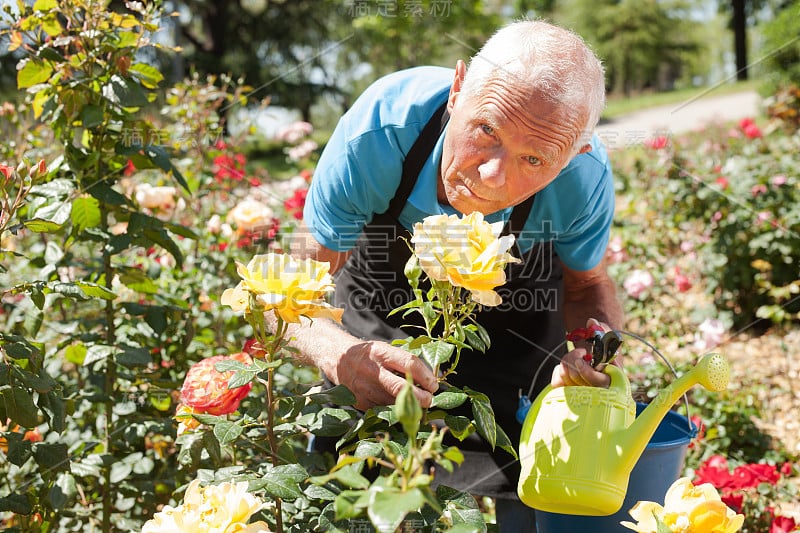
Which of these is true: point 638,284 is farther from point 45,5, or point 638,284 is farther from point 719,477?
point 45,5

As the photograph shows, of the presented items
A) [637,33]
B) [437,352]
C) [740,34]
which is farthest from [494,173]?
[637,33]

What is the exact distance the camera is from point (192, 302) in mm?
2199

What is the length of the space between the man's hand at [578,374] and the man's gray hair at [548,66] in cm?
40

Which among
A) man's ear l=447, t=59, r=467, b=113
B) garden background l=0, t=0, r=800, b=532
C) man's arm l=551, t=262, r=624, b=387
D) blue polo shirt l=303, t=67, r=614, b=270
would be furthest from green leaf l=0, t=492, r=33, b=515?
man's arm l=551, t=262, r=624, b=387

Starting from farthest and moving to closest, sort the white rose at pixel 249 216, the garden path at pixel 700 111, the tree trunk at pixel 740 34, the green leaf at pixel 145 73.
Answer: the tree trunk at pixel 740 34 → the garden path at pixel 700 111 → the white rose at pixel 249 216 → the green leaf at pixel 145 73

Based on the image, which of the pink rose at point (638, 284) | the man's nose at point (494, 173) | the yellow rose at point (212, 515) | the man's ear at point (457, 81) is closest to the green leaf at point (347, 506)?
the yellow rose at point (212, 515)

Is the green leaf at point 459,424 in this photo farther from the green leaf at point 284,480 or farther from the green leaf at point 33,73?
the green leaf at point 33,73

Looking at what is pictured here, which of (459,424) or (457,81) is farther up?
(457,81)

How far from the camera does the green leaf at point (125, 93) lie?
1.56 metres

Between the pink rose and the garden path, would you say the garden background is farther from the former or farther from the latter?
the garden path

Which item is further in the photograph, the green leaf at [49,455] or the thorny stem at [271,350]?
the green leaf at [49,455]

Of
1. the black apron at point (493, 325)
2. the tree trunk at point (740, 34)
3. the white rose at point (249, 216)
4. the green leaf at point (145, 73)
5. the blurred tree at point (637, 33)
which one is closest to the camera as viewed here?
the green leaf at point (145, 73)

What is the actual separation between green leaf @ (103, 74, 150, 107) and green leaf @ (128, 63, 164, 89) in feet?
0.13

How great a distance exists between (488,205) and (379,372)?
0.41 meters
